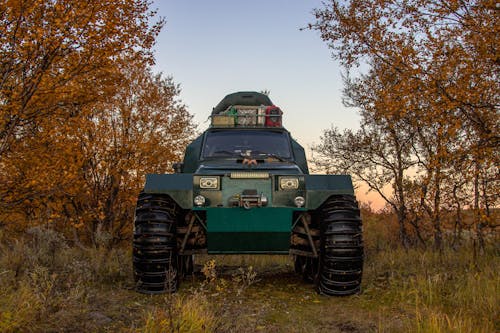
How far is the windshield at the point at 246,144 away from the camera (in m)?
7.79

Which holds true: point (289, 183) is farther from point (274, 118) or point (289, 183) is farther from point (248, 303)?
point (274, 118)

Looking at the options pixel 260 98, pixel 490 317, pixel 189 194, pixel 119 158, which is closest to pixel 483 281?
pixel 490 317

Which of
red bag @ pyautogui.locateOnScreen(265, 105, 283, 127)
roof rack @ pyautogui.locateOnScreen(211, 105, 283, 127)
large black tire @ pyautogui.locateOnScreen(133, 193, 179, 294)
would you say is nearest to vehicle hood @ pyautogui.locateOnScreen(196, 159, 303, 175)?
large black tire @ pyautogui.locateOnScreen(133, 193, 179, 294)

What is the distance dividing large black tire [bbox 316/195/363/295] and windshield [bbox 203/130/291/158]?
1758mm

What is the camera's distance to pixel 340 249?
6086 millimetres

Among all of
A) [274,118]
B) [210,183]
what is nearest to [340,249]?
[210,183]

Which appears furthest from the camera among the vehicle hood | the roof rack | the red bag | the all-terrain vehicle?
the red bag

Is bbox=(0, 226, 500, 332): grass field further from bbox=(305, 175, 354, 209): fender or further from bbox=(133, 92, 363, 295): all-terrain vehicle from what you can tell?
bbox=(305, 175, 354, 209): fender

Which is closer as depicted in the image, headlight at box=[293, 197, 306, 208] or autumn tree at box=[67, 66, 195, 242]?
headlight at box=[293, 197, 306, 208]

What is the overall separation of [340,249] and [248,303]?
1.29 metres

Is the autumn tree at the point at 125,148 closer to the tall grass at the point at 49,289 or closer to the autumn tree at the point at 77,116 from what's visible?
the autumn tree at the point at 77,116

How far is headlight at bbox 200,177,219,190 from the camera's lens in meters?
6.23

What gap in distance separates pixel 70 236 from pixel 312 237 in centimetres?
1001

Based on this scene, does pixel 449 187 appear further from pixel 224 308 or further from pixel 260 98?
pixel 224 308
